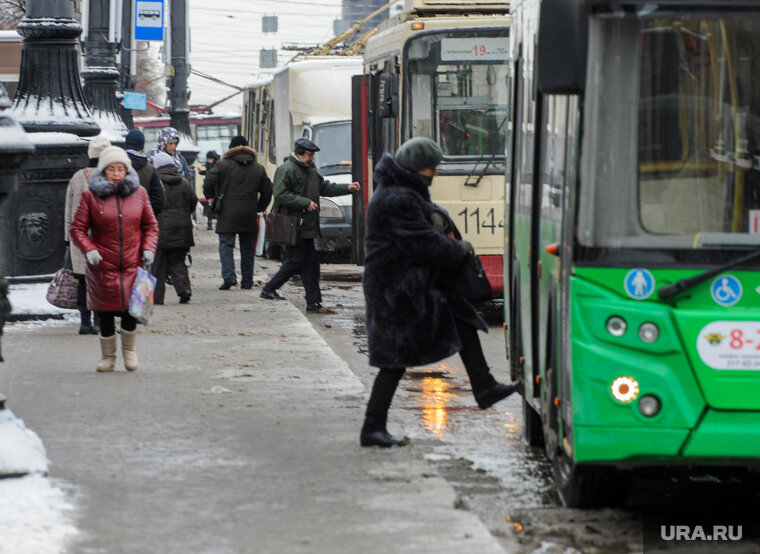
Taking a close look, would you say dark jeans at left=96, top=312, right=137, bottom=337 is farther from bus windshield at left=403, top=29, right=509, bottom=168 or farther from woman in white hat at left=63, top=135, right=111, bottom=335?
bus windshield at left=403, top=29, right=509, bottom=168

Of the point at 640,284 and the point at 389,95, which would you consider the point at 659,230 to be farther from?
the point at 389,95

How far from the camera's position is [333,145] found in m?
22.4

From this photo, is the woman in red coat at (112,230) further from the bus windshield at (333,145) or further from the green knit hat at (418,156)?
the bus windshield at (333,145)

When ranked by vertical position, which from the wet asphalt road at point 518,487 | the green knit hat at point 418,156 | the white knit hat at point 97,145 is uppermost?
the green knit hat at point 418,156

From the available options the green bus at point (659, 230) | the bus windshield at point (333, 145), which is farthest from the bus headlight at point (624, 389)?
the bus windshield at point (333, 145)

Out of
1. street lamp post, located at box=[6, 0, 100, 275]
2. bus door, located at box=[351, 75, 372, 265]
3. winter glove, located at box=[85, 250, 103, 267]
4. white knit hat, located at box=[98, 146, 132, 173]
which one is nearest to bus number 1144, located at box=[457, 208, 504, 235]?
bus door, located at box=[351, 75, 372, 265]

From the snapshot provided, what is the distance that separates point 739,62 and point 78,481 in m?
3.36

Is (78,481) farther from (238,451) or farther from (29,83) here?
(29,83)

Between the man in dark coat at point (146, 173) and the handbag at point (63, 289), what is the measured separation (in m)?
1.67

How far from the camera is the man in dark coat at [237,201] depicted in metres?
17.7

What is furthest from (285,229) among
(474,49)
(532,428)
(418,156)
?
(418,156)

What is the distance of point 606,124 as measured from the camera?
577 cm

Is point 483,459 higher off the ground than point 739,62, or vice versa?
point 739,62

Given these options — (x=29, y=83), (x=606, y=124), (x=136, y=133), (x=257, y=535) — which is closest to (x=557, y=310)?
(x=606, y=124)
